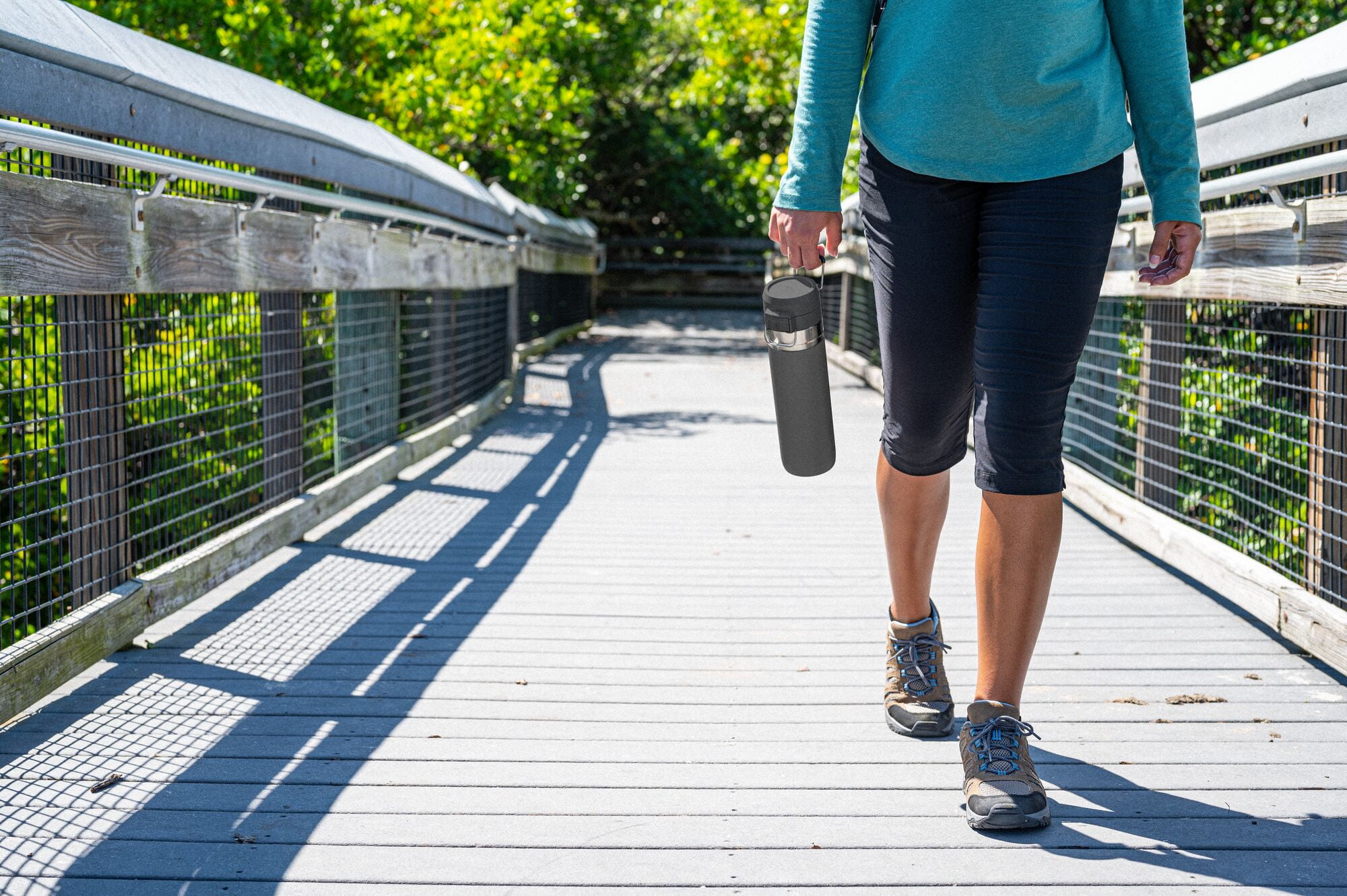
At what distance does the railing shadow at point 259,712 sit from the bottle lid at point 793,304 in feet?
3.26

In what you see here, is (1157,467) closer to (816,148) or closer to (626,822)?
(816,148)

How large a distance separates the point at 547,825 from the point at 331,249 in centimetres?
282

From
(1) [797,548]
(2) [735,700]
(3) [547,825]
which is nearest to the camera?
(3) [547,825]

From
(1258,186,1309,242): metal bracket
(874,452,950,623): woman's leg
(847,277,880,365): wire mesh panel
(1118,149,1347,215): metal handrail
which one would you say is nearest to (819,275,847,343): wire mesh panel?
(847,277,880,365): wire mesh panel

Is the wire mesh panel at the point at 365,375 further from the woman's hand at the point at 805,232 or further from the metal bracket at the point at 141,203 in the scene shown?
the woman's hand at the point at 805,232

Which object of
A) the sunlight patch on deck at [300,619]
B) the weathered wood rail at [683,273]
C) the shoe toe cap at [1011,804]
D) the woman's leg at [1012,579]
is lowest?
the shoe toe cap at [1011,804]

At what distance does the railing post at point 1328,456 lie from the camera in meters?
3.23

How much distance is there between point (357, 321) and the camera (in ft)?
16.9

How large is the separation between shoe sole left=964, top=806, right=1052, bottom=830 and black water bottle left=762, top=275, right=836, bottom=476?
0.65 metres

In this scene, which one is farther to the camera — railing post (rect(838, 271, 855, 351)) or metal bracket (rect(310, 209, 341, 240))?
railing post (rect(838, 271, 855, 351))

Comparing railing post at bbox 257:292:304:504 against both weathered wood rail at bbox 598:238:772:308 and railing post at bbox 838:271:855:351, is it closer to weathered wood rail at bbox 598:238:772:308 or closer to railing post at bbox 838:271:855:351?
railing post at bbox 838:271:855:351

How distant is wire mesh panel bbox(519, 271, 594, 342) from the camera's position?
11.9 meters

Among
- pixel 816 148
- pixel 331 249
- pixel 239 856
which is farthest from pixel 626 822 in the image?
pixel 331 249

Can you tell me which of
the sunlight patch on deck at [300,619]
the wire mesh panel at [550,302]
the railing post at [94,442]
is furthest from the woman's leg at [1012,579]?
the wire mesh panel at [550,302]
